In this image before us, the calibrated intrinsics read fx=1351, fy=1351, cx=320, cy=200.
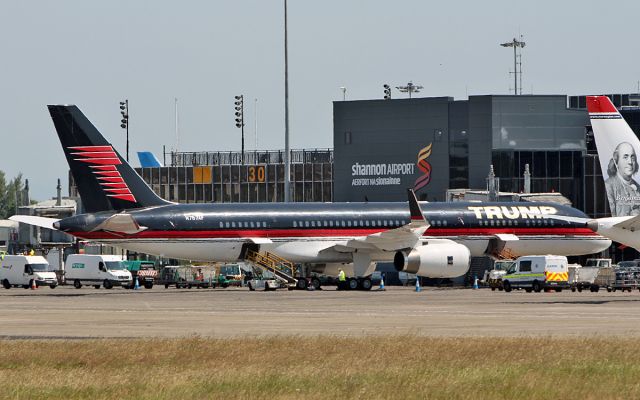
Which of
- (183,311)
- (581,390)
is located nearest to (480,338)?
(581,390)

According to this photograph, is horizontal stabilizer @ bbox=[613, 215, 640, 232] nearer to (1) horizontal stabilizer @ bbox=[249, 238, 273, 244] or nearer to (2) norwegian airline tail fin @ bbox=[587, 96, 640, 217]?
(2) norwegian airline tail fin @ bbox=[587, 96, 640, 217]

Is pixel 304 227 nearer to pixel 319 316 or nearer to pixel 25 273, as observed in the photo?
pixel 25 273

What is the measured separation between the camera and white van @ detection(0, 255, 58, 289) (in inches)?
3472

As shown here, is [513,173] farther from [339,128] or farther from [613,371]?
[613,371]

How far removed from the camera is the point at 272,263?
243ft

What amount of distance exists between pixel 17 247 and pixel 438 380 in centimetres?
10088

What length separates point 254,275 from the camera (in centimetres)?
7862

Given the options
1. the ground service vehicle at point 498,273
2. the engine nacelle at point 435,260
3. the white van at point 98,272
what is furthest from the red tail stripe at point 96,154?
the ground service vehicle at point 498,273

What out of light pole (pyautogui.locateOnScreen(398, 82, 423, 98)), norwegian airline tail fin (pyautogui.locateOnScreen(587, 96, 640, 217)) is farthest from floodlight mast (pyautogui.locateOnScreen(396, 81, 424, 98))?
norwegian airline tail fin (pyautogui.locateOnScreen(587, 96, 640, 217))

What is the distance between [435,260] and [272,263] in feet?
33.3

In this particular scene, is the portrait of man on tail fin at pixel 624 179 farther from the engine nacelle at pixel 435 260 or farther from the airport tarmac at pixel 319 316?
the engine nacelle at pixel 435 260

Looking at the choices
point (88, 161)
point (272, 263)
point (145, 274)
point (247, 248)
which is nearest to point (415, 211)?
point (272, 263)

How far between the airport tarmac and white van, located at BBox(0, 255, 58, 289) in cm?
2868

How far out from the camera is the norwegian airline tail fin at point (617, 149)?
A: 47875 mm
